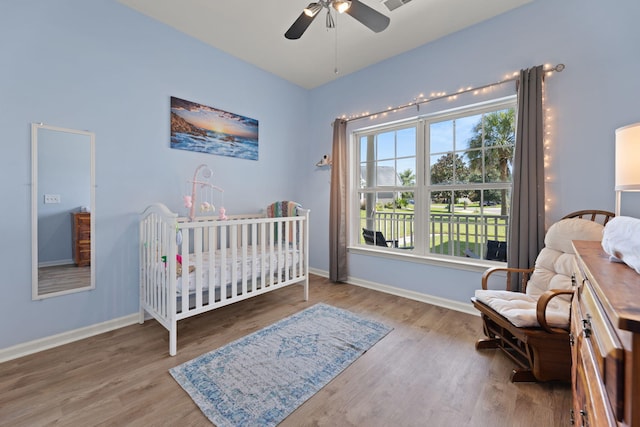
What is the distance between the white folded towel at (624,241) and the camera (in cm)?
78

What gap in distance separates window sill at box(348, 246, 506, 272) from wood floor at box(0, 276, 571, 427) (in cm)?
56

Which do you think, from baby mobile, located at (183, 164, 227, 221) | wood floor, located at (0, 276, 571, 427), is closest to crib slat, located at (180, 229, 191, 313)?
wood floor, located at (0, 276, 571, 427)

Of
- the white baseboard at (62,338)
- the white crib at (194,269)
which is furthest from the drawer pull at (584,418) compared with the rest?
the white baseboard at (62,338)

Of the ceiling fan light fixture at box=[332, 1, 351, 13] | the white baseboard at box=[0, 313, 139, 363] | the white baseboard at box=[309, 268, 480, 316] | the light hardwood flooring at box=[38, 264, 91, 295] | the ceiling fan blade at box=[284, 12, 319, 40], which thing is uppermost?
the ceiling fan blade at box=[284, 12, 319, 40]

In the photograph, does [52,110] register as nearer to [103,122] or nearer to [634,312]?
[103,122]

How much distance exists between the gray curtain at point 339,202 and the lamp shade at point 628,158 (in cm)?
243

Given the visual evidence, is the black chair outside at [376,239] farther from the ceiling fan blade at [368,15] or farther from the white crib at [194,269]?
the ceiling fan blade at [368,15]

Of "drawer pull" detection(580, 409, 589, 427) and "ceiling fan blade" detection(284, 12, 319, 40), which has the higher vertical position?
"ceiling fan blade" detection(284, 12, 319, 40)

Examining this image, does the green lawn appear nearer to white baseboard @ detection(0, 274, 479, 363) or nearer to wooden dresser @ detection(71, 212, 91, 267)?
white baseboard @ detection(0, 274, 479, 363)

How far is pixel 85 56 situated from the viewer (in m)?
2.09

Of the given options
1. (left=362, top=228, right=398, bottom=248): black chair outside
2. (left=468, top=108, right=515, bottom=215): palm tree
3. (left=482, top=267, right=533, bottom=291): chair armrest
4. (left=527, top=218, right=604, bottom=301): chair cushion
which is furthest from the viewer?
(left=362, top=228, right=398, bottom=248): black chair outside

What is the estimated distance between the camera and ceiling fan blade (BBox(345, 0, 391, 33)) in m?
1.70

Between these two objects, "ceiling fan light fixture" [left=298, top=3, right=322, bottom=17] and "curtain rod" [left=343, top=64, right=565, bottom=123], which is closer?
"ceiling fan light fixture" [left=298, top=3, right=322, bottom=17]

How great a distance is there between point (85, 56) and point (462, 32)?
3.28 m
